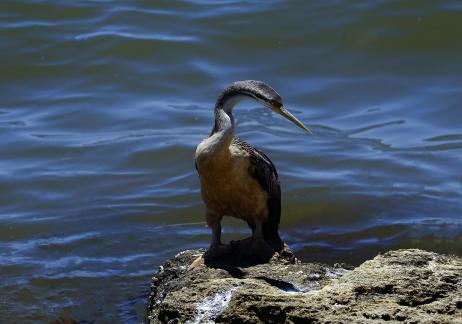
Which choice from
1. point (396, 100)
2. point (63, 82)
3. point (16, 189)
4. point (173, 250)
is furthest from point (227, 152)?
point (63, 82)

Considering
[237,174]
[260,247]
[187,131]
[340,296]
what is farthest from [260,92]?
[187,131]

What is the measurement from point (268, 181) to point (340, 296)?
79.1 inches

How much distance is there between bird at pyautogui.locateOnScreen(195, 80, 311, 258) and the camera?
6426mm

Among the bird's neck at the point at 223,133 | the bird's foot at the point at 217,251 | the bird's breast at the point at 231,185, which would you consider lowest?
the bird's foot at the point at 217,251

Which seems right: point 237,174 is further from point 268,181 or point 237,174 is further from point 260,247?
point 260,247

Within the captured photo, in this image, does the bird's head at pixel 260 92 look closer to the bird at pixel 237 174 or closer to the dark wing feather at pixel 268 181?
the bird at pixel 237 174

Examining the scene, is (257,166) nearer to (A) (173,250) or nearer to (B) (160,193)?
(A) (173,250)

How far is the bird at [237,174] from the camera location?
6.43 meters

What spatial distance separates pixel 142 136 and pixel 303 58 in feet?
9.78

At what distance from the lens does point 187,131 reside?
37.4ft

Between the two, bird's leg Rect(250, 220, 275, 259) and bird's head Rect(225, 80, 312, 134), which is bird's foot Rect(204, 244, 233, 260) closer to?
bird's leg Rect(250, 220, 275, 259)

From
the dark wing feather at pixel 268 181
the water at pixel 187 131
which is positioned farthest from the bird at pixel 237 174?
the water at pixel 187 131

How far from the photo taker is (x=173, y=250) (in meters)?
8.58

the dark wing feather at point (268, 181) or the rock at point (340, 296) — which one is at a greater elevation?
the dark wing feather at point (268, 181)
